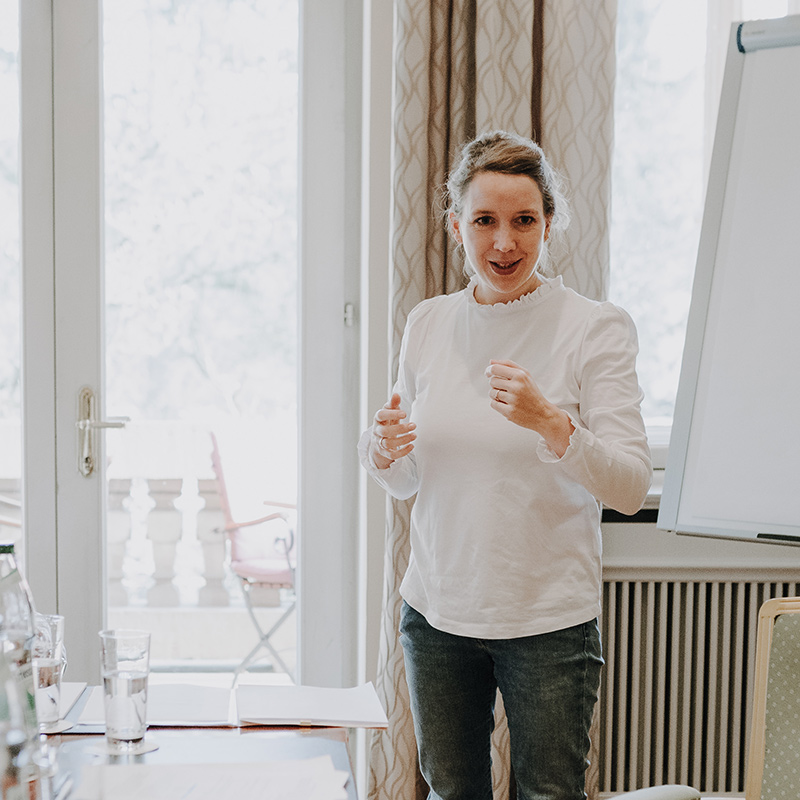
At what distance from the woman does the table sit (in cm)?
39

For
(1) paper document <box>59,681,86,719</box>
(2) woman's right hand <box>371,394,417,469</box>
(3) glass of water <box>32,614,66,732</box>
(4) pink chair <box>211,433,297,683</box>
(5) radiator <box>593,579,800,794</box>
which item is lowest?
(5) radiator <box>593,579,800,794</box>

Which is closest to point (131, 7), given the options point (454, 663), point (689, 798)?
point (454, 663)

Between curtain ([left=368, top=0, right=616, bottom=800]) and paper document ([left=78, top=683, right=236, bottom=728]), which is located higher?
curtain ([left=368, top=0, right=616, bottom=800])

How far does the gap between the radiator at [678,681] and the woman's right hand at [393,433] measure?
3.11 feet

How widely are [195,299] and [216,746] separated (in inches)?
59.7

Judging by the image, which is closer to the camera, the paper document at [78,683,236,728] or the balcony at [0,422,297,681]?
the paper document at [78,683,236,728]

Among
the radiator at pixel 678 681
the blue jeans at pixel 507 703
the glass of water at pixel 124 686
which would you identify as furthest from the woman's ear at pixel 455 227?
the radiator at pixel 678 681

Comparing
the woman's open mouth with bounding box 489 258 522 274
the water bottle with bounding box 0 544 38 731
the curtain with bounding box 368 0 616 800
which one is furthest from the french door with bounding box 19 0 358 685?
the water bottle with bounding box 0 544 38 731

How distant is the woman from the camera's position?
144 centimetres

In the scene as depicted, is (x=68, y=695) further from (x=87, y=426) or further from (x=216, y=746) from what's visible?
(x=87, y=426)

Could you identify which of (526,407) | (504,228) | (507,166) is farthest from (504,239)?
(526,407)

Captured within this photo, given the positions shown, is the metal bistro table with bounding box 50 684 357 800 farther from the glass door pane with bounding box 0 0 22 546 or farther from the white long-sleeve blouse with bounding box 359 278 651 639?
the glass door pane with bounding box 0 0 22 546

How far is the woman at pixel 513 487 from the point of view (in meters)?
1.44

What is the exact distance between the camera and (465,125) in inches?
84.3
